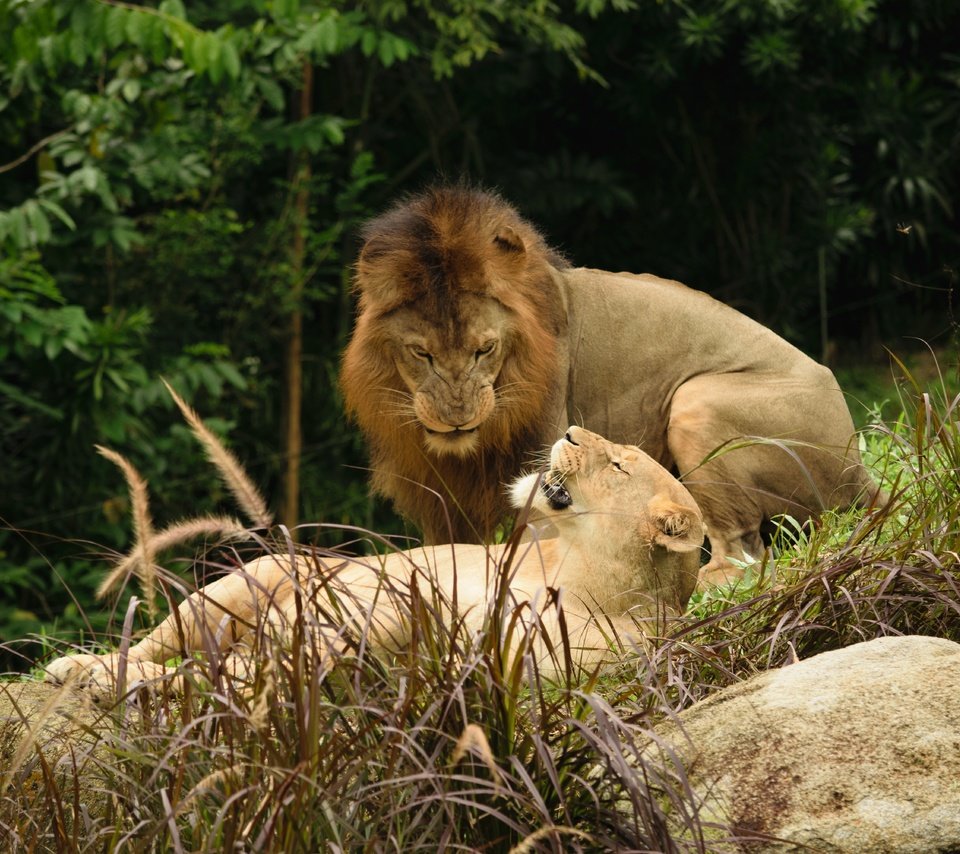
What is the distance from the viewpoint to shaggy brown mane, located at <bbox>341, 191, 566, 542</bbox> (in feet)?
16.8

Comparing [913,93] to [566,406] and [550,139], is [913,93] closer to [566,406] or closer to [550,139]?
[550,139]

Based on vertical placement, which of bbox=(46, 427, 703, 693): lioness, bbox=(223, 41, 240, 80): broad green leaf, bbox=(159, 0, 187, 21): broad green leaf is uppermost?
bbox=(159, 0, 187, 21): broad green leaf

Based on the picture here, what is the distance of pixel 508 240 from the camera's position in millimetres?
5270

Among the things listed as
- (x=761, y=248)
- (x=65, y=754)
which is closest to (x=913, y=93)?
(x=761, y=248)

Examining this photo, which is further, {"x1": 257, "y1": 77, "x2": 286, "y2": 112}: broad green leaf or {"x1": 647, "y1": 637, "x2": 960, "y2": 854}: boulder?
{"x1": 257, "y1": 77, "x2": 286, "y2": 112}: broad green leaf

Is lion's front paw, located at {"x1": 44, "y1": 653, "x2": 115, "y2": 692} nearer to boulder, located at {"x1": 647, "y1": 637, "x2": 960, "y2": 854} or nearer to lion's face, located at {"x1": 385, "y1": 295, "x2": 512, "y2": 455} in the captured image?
boulder, located at {"x1": 647, "y1": 637, "x2": 960, "y2": 854}

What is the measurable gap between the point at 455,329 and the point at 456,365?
0.11 meters

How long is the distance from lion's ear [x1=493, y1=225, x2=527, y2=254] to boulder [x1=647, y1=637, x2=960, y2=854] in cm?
235

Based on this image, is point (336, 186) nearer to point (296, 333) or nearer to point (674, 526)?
point (296, 333)

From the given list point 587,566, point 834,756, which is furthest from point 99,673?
point 834,756

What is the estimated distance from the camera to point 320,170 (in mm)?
10672

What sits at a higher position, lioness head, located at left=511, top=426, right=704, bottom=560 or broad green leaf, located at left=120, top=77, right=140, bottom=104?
broad green leaf, located at left=120, top=77, right=140, bottom=104

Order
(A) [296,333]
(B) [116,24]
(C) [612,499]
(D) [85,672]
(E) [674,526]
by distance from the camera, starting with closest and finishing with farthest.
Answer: (D) [85,672] < (E) [674,526] < (C) [612,499] < (B) [116,24] < (A) [296,333]

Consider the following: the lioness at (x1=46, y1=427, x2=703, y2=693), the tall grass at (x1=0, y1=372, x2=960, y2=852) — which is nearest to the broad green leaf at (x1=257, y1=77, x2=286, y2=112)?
the lioness at (x1=46, y1=427, x2=703, y2=693)
